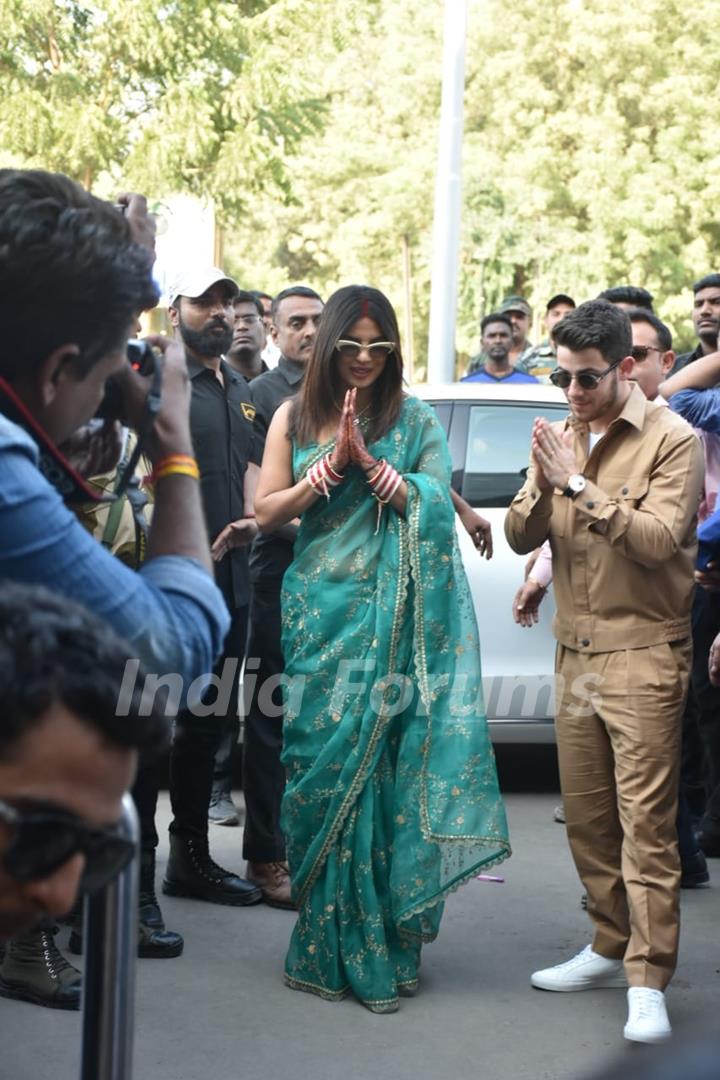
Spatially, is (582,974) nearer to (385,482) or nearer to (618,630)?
(618,630)

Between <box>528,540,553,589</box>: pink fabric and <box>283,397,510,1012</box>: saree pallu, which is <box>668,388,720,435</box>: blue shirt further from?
<box>283,397,510,1012</box>: saree pallu

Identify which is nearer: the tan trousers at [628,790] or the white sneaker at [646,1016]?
the white sneaker at [646,1016]

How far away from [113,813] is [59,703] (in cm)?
19

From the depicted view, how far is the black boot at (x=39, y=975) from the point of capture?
15.6ft

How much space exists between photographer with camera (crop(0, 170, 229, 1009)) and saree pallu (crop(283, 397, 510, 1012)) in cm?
277

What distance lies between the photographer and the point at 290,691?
16.8ft

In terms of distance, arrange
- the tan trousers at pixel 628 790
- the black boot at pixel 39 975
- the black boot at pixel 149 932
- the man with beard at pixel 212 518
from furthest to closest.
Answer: the man with beard at pixel 212 518
the black boot at pixel 149 932
the black boot at pixel 39 975
the tan trousers at pixel 628 790

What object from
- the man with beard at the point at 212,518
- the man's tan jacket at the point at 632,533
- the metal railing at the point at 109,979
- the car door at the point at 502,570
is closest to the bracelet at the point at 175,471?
the metal railing at the point at 109,979

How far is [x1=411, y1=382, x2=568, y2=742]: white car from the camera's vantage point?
7.30 m

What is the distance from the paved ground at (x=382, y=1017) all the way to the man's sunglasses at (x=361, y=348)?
1.91 meters

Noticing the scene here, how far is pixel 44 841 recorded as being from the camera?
159 cm

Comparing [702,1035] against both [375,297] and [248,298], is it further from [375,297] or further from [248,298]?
[248,298]

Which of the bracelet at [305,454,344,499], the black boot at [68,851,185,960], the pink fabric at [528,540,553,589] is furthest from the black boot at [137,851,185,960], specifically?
the pink fabric at [528,540,553,589]

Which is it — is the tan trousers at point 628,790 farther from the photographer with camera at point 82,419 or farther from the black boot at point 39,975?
the photographer with camera at point 82,419
